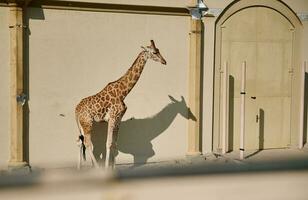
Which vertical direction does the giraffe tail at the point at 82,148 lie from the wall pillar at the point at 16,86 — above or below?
below

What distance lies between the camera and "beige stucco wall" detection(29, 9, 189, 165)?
281 inches

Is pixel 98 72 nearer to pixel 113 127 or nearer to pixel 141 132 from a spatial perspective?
pixel 113 127

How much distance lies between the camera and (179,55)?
777cm

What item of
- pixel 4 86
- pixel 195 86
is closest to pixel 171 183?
pixel 4 86

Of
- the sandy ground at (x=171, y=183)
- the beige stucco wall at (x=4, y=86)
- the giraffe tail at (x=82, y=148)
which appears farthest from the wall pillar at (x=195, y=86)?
the sandy ground at (x=171, y=183)

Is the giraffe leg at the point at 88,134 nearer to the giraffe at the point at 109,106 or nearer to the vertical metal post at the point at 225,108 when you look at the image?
the giraffe at the point at 109,106

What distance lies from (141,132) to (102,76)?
46.0 inches

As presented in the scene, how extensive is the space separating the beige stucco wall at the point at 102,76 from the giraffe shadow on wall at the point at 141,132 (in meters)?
0.02

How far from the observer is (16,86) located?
6898mm

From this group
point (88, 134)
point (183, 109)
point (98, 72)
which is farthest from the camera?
point (183, 109)

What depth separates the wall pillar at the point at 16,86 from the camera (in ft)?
22.3

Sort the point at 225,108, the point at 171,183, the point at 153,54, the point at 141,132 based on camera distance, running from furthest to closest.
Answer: the point at 225,108 < the point at 141,132 < the point at 153,54 < the point at 171,183

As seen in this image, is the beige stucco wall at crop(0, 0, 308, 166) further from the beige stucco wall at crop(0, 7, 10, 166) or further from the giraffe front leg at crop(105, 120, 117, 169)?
the giraffe front leg at crop(105, 120, 117, 169)

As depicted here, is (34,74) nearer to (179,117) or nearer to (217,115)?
(179,117)
